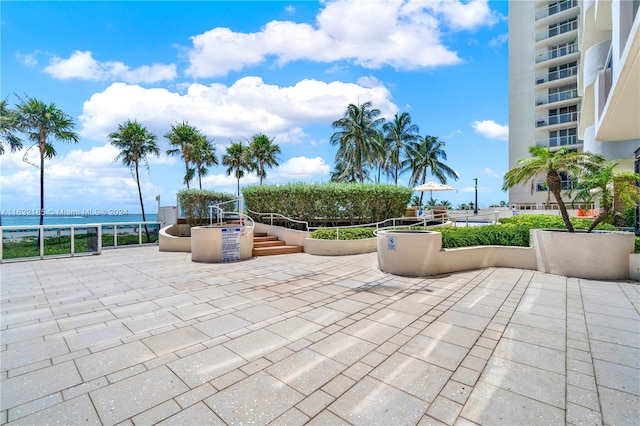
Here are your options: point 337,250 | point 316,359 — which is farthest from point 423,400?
point 337,250

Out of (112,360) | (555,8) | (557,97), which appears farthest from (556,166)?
(555,8)

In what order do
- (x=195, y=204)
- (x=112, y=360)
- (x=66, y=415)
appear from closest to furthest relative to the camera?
(x=66, y=415) < (x=112, y=360) < (x=195, y=204)

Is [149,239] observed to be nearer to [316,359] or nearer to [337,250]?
[337,250]

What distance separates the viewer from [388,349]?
3578 mm

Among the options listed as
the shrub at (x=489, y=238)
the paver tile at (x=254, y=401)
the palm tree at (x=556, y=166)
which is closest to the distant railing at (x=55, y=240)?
the paver tile at (x=254, y=401)

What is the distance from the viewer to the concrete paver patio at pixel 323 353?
2521 mm

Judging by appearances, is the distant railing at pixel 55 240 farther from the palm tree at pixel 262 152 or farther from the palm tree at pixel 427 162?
the palm tree at pixel 427 162

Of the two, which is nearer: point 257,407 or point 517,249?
point 257,407

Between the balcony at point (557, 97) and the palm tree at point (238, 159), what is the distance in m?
32.6

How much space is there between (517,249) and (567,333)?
4.75m

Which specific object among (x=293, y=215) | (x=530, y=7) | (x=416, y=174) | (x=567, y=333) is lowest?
(x=567, y=333)

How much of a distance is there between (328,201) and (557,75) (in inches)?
1391

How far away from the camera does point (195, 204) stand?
1588 centimetres

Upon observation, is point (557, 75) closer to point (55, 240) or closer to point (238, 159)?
point (238, 159)
